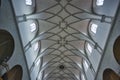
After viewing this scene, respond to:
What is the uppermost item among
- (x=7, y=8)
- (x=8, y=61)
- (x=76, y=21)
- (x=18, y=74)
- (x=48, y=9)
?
(x=7, y=8)

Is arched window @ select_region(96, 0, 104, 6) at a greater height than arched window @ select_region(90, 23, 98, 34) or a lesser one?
greater

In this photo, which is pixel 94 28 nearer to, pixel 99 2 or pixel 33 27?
pixel 99 2

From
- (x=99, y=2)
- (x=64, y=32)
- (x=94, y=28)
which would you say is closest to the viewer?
(x=99, y=2)

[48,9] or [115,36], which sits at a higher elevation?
[48,9]

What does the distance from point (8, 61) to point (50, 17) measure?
6.08 metres

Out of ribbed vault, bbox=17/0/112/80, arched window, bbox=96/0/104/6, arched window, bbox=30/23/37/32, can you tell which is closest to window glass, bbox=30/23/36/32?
arched window, bbox=30/23/37/32

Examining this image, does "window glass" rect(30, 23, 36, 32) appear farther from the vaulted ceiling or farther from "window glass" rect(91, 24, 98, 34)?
"window glass" rect(91, 24, 98, 34)

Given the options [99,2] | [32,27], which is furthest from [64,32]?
[99,2]

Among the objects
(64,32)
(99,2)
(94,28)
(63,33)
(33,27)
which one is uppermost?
(99,2)

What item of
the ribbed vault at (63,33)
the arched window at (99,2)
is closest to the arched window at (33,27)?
the ribbed vault at (63,33)

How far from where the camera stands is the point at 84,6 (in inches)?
579

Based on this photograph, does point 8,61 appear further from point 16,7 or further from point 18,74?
point 16,7

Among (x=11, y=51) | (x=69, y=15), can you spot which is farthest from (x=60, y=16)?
(x=11, y=51)

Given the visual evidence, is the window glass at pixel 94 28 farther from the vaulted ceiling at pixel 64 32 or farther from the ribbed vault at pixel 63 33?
the ribbed vault at pixel 63 33
